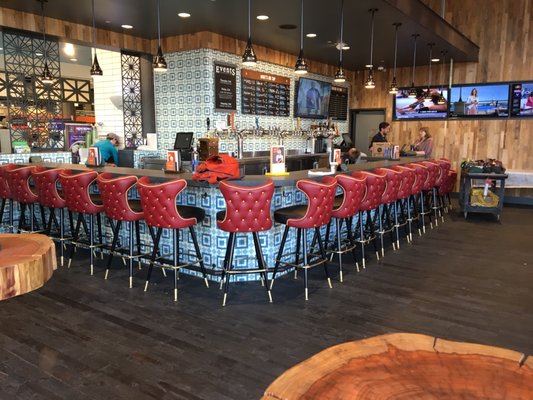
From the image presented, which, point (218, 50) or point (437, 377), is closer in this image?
point (437, 377)

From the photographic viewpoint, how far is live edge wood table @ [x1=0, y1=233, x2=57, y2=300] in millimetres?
1596

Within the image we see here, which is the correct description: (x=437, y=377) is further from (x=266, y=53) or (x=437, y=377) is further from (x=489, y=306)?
(x=266, y=53)

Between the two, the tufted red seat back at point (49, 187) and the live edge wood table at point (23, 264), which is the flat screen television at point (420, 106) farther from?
Answer: the live edge wood table at point (23, 264)

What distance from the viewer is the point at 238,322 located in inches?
131

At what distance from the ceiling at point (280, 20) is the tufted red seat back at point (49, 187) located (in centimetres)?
226

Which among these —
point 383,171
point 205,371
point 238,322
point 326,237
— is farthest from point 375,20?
point 205,371

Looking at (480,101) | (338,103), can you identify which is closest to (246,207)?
(480,101)

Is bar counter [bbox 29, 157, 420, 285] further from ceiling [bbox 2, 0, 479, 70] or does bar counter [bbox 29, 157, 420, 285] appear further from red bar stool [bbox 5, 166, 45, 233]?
ceiling [bbox 2, 0, 479, 70]

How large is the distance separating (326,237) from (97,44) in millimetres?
4975

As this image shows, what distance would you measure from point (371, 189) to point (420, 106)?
657 cm

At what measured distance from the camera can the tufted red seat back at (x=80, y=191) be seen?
4363 millimetres

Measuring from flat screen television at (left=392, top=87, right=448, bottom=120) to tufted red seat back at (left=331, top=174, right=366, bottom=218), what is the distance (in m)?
6.24

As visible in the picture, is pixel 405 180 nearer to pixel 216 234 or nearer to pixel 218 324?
pixel 216 234

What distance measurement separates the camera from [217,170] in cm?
400
